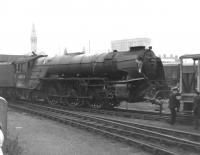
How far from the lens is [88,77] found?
60.2 ft

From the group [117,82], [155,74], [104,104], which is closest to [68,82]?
[104,104]

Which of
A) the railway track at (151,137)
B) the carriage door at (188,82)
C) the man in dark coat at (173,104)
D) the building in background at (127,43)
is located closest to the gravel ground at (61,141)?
the railway track at (151,137)

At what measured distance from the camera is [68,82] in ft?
64.2

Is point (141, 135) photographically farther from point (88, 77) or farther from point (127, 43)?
point (127, 43)

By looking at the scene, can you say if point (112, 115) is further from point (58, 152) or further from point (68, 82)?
point (58, 152)

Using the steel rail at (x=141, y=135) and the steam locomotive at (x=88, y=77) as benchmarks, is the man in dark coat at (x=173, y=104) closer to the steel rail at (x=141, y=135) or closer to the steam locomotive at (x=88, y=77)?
the steel rail at (x=141, y=135)

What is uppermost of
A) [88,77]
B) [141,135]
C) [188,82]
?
[88,77]

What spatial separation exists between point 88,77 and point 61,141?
8.62 m

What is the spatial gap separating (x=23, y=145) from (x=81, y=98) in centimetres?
941

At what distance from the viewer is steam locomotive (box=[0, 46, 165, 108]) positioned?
15.8m

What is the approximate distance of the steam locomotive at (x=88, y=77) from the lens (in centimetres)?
1580

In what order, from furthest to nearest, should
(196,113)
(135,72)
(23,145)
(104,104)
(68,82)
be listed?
(68,82), (104,104), (135,72), (196,113), (23,145)

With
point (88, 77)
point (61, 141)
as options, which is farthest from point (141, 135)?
point (88, 77)

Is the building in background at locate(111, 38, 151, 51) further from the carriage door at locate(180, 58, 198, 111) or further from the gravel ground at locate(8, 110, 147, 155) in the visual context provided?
the gravel ground at locate(8, 110, 147, 155)
